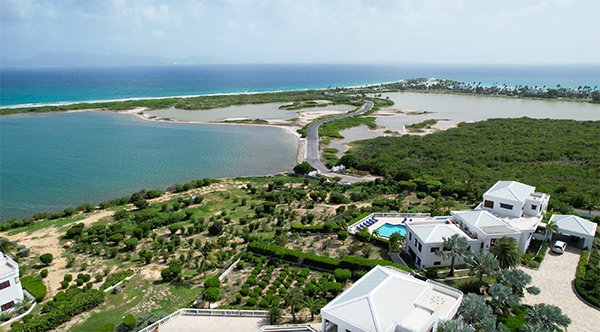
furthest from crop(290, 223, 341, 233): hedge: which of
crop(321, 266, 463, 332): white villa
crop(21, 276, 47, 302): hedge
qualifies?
crop(21, 276, 47, 302): hedge

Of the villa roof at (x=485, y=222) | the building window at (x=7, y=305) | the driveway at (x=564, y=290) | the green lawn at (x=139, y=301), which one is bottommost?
the driveway at (x=564, y=290)

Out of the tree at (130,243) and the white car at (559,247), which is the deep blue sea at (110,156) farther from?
the white car at (559,247)

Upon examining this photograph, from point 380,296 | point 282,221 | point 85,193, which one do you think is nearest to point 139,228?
point 282,221

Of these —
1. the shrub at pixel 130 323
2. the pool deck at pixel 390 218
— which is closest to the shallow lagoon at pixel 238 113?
the pool deck at pixel 390 218

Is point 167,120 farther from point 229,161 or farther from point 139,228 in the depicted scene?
point 139,228

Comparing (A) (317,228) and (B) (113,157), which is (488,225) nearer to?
(A) (317,228)

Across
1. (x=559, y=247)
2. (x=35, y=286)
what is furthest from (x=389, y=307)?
(x=35, y=286)

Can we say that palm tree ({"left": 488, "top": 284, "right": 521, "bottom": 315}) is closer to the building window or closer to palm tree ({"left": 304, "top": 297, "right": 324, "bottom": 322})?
palm tree ({"left": 304, "top": 297, "right": 324, "bottom": 322})
